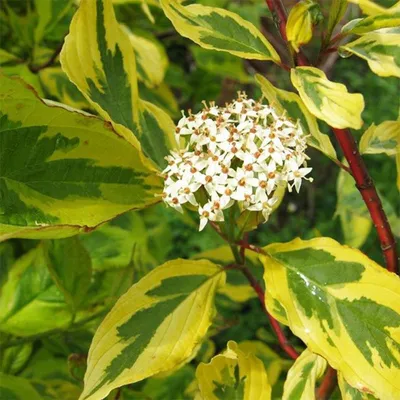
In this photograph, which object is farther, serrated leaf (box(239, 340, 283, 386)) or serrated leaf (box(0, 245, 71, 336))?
serrated leaf (box(239, 340, 283, 386))

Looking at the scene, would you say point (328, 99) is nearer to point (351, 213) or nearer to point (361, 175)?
point (361, 175)

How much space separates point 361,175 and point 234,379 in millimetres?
257

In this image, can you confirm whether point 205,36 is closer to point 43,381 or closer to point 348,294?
point 348,294

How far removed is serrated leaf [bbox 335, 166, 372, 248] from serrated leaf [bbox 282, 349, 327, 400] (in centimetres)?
30

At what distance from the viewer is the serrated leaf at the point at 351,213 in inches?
35.4

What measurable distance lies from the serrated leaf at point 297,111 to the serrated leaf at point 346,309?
0.10 meters

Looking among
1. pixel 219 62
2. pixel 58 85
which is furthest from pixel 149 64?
pixel 219 62

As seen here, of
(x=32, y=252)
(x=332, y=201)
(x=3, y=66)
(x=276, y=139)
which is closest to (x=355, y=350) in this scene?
(x=276, y=139)

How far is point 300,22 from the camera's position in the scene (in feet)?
1.70

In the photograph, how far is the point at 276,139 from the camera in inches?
23.1

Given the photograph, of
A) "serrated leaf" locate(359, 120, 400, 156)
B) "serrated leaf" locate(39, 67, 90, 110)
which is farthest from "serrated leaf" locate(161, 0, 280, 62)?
"serrated leaf" locate(39, 67, 90, 110)

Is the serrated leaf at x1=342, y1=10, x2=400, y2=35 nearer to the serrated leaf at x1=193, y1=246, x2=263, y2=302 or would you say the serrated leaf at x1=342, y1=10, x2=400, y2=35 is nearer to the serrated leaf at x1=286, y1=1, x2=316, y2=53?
the serrated leaf at x1=286, y1=1, x2=316, y2=53

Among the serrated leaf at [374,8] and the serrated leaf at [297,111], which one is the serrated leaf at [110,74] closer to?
the serrated leaf at [297,111]

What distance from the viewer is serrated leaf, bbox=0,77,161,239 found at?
57cm
